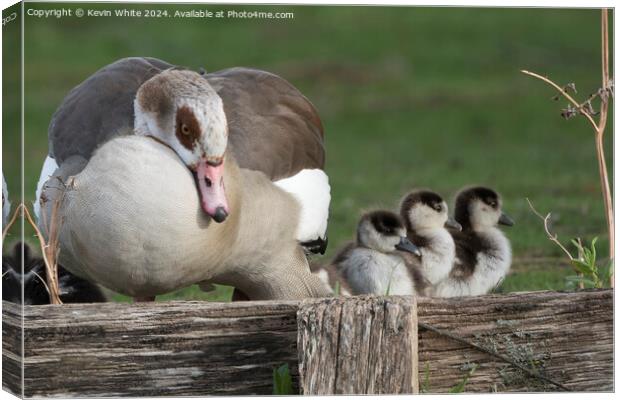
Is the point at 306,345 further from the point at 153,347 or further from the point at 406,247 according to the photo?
the point at 406,247

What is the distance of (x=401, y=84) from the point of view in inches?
525

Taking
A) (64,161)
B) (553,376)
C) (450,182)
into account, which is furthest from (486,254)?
(450,182)

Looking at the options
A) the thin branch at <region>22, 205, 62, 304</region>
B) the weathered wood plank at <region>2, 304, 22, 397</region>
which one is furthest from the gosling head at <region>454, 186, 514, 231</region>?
the weathered wood plank at <region>2, 304, 22, 397</region>

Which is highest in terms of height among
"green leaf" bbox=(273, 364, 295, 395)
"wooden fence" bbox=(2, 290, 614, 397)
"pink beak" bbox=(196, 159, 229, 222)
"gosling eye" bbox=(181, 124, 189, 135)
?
"gosling eye" bbox=(181, 124, 189, 135)

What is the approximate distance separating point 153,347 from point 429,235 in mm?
2095

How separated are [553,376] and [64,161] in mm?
2223

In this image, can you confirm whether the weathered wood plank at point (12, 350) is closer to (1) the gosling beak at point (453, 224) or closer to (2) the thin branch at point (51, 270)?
(2) the thin branch at point (51, 270)

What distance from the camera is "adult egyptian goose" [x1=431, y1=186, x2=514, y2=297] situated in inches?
244

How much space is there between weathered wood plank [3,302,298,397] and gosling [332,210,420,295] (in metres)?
1.31

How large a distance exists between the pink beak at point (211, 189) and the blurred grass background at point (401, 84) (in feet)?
12.4

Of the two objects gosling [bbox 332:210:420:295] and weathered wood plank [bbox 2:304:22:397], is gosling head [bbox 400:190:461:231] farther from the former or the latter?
weathered wood plank [bbox 2:304:22:397]

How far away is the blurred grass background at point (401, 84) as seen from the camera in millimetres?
9566

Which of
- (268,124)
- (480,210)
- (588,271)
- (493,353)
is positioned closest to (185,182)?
(268,124)

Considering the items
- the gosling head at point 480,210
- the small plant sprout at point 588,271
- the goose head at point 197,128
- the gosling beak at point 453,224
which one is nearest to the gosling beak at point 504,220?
the gosling head at point 480,210
